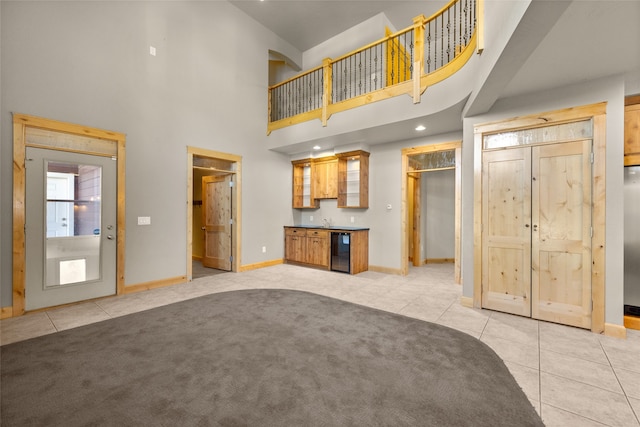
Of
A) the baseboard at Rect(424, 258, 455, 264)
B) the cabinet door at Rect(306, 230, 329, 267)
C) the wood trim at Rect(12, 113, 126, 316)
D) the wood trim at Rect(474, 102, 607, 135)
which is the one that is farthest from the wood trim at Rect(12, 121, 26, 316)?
the baseboard at Rect(424, 258, 455, 264)

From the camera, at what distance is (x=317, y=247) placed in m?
6.27

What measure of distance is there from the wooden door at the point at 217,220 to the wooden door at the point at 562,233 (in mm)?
5344

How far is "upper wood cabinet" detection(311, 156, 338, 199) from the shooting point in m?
6.53

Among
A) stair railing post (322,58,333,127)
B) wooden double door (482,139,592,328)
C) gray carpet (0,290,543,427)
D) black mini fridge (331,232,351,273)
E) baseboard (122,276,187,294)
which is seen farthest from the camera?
black mini fridge (331,232,351,273)

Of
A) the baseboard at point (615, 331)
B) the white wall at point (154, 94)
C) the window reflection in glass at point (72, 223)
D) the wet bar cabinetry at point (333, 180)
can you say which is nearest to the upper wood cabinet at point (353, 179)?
the wet bar cabinetry at point (333, 180)

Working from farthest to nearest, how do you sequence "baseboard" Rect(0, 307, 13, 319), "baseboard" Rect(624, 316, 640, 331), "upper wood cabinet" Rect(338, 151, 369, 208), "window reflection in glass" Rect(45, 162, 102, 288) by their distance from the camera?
"upper wood cabinet" Rect(338, 151, 369, 208) < "window reflection in glass" Rect(45, 162, 102, 288) < "baseboard" Rect(0, 307, 13, 319) < "baseboard" Rect(624, 316, 640, 331)

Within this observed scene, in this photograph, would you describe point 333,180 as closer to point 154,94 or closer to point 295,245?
point 295,245

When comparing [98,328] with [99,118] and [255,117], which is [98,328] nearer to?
[99,118]

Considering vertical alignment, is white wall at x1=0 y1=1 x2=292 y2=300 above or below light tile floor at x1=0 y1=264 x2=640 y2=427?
above

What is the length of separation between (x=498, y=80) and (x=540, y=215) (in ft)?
5.61

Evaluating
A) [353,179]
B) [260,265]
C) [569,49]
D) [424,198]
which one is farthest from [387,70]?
[260,265]

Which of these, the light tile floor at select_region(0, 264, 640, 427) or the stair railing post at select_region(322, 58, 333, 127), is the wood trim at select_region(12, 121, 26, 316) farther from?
the stair railing post at select_region(322, 58, 333, 127)

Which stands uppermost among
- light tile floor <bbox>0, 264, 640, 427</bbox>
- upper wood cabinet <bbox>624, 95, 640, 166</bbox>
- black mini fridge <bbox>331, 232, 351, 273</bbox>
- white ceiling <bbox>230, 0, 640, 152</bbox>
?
white ceiling <bbox>230, 0, 640, 152</bbox>

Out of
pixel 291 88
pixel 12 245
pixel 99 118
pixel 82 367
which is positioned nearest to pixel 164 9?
pixel 99 118
